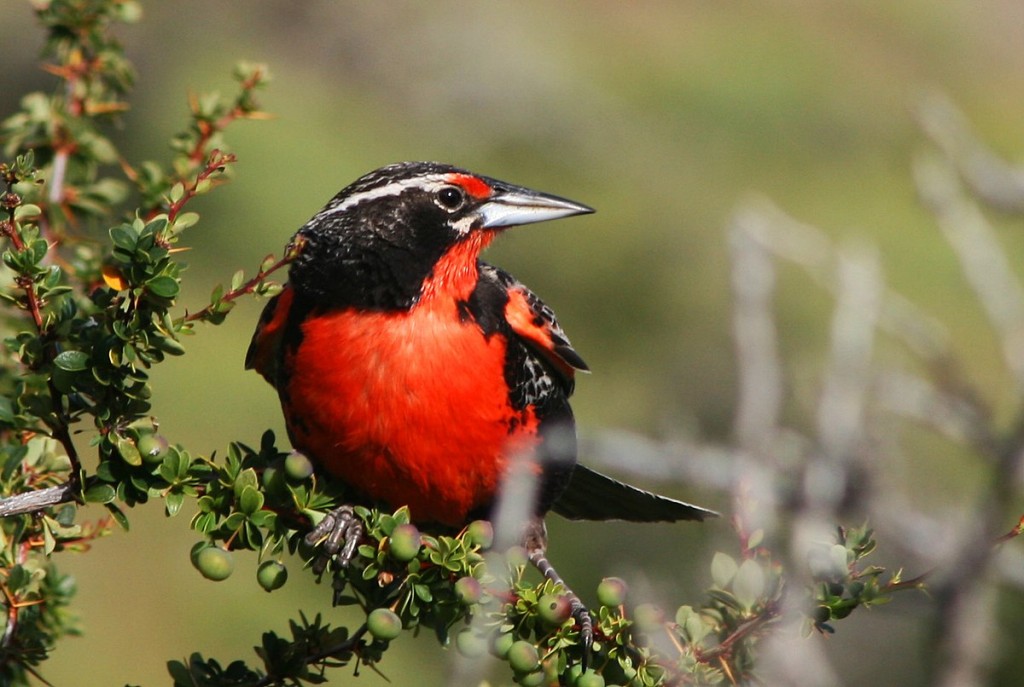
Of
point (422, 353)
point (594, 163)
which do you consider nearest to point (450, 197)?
point (422, 353)

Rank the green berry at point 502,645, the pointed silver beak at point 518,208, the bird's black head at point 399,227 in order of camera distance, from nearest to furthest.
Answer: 1. the green berry at point 502,645
2. the bird's black head at point 399,227
3. the pointed silver beak at point 518,208

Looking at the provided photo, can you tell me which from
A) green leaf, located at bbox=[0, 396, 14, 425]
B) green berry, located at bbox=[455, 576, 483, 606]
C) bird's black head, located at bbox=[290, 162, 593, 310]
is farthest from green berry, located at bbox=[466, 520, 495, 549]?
bird's black head, located at bbox=[290, 162, 593, 310]

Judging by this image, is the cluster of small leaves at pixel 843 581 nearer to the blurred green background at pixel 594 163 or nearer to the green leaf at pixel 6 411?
the green leaf at pixel 6 411

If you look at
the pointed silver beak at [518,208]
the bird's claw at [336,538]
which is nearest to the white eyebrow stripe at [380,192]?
the pointed silver beak at [518,208]

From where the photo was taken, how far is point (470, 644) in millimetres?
2645

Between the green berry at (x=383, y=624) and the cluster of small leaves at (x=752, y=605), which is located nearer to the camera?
the cluster of small leaves at (x=752, y=605)

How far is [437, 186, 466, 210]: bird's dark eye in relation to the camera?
3.90 meters

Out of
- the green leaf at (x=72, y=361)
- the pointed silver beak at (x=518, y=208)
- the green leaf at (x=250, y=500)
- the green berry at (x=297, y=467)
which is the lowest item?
the green berry at (x=297, y=467)

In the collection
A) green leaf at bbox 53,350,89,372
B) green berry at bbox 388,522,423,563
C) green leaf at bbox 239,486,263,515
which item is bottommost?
green berry at bbox 388,522,423,563

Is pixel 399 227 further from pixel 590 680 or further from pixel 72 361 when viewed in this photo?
pixel 590 680

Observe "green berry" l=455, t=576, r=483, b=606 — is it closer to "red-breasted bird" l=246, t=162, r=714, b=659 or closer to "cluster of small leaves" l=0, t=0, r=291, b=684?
"cluster of small leaves" l=0, t=0, r=291, b=684

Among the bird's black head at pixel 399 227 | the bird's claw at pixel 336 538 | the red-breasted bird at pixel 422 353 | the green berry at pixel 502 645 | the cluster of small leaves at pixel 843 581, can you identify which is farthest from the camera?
the bird's black head at pixel 399 227

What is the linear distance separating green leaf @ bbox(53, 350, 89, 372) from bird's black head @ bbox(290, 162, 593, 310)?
4.00 feet

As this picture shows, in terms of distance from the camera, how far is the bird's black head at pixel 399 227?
3.76 m
